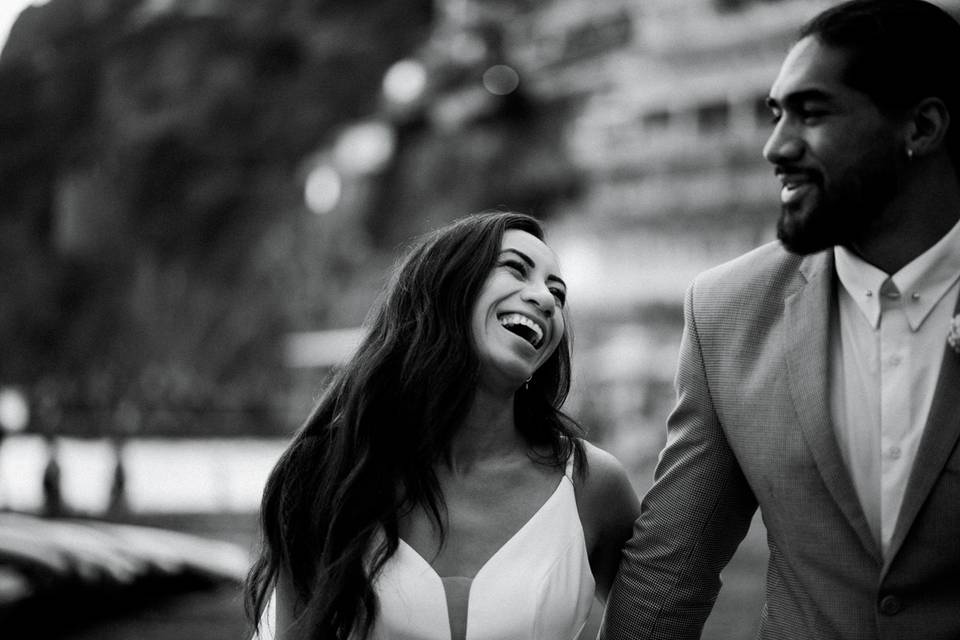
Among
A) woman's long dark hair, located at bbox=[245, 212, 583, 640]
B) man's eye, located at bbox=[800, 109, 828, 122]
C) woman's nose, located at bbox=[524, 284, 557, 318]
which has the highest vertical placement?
man's eye, located at bbox=[800, 109, 828, 122]

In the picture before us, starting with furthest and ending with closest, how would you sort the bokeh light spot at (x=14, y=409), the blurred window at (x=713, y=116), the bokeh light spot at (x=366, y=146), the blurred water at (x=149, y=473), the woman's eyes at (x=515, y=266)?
the bokeh light spot at (x=366, y=146), the blurred window at (x=713, y=116), the bokeh light spot at (x=14, y=409), the blurred water at (x=149, y=473), the woman's eyes at (x=515, y=266)

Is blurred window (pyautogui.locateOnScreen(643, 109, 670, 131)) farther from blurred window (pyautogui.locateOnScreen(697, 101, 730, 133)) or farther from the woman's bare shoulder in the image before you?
the woman's bare shoulder

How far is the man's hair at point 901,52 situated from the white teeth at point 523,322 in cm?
89

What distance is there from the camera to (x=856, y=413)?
9.34 ft

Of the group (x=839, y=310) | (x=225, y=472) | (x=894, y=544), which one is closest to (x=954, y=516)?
(x=894, y=544)

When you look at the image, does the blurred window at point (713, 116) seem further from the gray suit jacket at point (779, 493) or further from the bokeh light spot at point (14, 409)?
the gray suit jacket at point (779, 493)

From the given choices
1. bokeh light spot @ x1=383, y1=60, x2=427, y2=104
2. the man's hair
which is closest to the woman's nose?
the man's hair

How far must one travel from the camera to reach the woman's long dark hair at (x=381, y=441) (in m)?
3.11

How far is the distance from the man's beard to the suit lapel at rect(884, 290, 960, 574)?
0.34 m

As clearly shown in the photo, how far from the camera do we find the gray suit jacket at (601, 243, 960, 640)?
106 inches

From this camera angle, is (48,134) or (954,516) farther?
(48,134)

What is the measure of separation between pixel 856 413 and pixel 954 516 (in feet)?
0.94

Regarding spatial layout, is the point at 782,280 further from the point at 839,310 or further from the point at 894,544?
the point at 894,544

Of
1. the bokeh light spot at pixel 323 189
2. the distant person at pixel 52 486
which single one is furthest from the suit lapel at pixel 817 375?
the bokeh light spot at pixel 323 189
